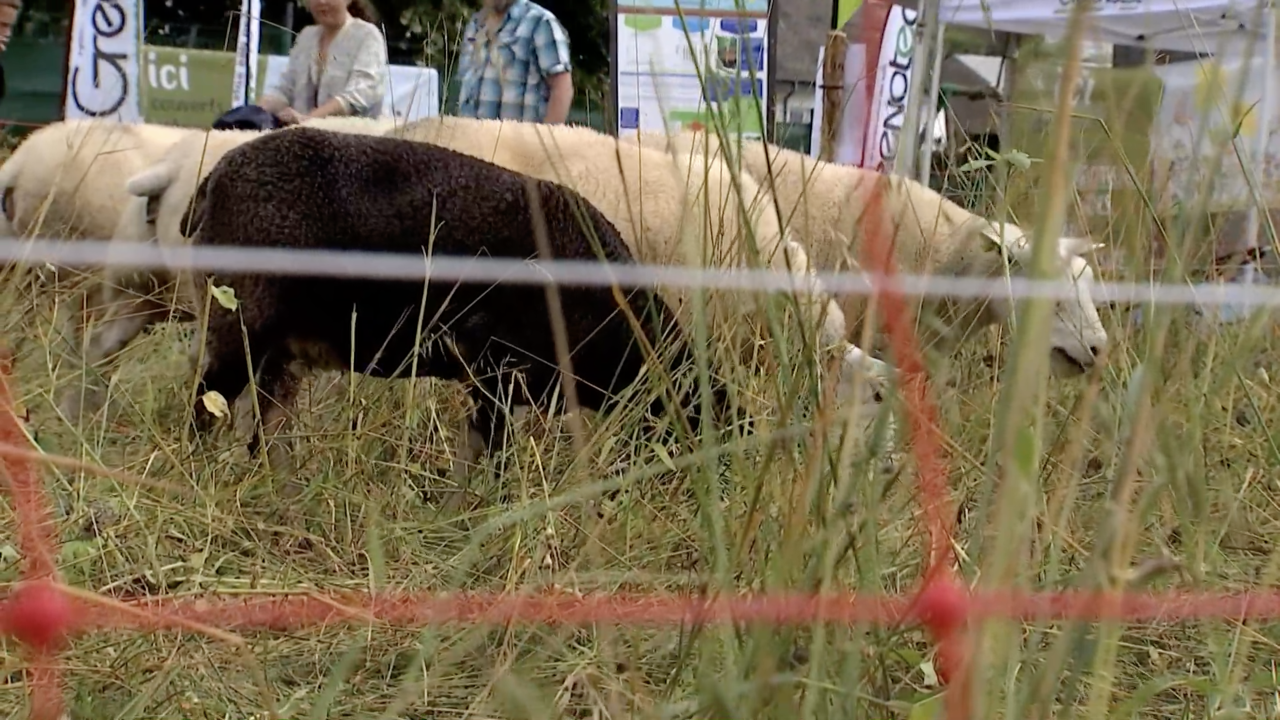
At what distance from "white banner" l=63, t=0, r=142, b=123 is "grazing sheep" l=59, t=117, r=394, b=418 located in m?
1.73

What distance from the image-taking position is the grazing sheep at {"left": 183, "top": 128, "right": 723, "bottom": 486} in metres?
2.74

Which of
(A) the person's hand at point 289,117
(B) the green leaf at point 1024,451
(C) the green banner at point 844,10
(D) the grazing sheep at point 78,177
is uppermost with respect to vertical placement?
(C) the green banner at point 844,10

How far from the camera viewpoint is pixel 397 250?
2783mm

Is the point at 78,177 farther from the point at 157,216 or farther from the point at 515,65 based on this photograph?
the point at 515,65

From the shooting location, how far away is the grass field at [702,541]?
83 centimetres

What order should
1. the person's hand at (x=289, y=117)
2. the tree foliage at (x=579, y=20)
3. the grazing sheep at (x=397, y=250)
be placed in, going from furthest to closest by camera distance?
the tree foliage at (x=579, y=20) < the person's hand at (x=289, y=117) < the grazing sheep at (x=397, y=250)

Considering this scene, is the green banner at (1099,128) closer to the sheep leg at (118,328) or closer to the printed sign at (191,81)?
the sheep leg at (118,328)

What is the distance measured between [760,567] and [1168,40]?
15.2 ft

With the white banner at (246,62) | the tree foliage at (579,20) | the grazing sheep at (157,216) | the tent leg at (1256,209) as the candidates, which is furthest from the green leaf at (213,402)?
the tree foliage at (579,20)

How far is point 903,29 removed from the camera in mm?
4406

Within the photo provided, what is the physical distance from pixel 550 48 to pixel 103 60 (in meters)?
2.24

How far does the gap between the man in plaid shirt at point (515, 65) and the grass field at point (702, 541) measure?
197cm

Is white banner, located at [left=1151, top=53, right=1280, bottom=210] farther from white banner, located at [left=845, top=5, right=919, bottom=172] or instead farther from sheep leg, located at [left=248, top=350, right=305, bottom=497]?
sheep leg, located at [left=248, top=350, right=305, bottom=497]

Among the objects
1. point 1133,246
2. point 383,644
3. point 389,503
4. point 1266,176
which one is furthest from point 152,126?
point 1133,246
